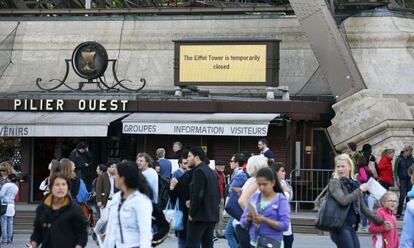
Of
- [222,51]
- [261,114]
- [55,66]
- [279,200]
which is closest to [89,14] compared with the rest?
[55,66]

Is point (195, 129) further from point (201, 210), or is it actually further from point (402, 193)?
point (201, 210)

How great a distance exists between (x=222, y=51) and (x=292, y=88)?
8.25 feet

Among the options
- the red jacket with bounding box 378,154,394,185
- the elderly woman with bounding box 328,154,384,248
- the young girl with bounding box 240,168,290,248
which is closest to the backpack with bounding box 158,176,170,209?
the red jacket with bounding box 378,154,394,185

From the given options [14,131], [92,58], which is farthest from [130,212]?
[92,58]

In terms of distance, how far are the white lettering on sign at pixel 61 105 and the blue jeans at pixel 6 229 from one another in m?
9.70

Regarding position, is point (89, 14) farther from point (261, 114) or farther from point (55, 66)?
point (261, 114)

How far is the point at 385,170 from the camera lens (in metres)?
27.8

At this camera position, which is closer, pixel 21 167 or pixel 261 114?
pixel 261 114

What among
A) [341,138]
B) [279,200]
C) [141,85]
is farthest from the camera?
[141,85]

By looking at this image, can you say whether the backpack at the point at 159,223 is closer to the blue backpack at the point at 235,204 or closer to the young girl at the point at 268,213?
the young girl at the point at 268,213

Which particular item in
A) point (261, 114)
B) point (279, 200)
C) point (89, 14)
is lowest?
point (279, 200)

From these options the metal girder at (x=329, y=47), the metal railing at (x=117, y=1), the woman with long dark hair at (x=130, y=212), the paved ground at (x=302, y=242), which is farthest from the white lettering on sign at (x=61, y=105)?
the woman with long dark hair at (x=130, y=212)

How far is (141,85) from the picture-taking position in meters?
36.1

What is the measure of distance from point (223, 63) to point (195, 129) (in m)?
2.59
